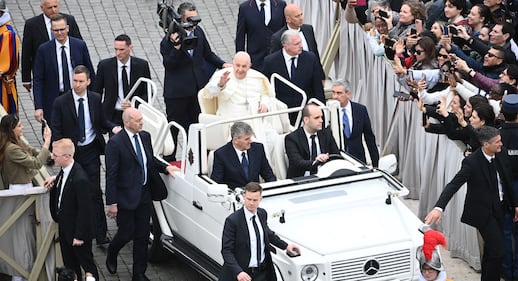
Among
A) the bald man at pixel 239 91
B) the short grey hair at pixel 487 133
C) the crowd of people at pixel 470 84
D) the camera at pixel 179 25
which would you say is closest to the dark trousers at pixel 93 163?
the bald man at pixel 239 91

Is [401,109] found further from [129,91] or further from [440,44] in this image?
[129,91]

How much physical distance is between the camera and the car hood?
12.4 feet

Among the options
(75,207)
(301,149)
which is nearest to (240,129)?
(301,149)

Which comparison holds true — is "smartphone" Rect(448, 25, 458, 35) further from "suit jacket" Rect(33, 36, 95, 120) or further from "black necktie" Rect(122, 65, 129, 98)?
"suit jacket" Rect(33, 36, 95, 120)

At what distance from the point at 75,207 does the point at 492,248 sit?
4.40 m

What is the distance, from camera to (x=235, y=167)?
47.7 feet

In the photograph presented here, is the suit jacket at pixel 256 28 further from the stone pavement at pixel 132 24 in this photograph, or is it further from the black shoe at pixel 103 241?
the black shoe at pixel 103 241

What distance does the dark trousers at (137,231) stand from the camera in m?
14.8

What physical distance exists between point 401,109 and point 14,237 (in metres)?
5.41

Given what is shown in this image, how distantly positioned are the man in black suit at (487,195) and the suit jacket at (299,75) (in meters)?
3.44

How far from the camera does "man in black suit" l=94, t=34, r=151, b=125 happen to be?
16766 millimetres

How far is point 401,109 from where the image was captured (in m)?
17.3

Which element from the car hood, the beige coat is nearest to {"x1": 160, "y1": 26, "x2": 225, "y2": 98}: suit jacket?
the beige coat

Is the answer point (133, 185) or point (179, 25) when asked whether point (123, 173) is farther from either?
point (179, 25)
